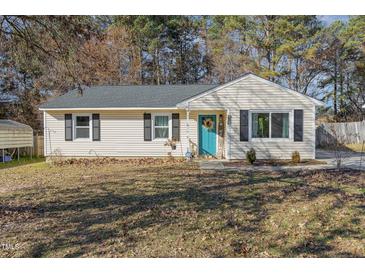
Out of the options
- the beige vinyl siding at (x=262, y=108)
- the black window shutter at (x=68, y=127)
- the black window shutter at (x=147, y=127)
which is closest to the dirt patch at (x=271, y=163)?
the beige vinyl siding at (x=262, y=108)

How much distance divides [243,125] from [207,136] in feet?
6.43

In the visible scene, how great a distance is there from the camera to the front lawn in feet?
13.6

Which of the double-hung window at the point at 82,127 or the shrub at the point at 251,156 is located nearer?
the shrub at the point at 251,156

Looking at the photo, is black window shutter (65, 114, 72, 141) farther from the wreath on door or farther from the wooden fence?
the wooden fence

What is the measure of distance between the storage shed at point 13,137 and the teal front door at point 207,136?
9548 millimetres

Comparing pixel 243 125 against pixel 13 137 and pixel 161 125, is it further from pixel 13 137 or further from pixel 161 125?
pixel 13 137

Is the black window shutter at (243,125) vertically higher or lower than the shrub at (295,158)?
higher

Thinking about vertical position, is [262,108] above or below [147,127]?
above

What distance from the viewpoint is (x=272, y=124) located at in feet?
44.7

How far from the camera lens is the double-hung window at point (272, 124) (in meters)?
13.6

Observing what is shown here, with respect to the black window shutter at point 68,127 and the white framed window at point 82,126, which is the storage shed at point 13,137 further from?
the white framed window at point 82,126

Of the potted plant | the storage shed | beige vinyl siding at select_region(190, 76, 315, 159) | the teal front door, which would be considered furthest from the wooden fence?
the storage shed

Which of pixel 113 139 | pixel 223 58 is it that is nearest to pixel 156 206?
pixel 113 139
